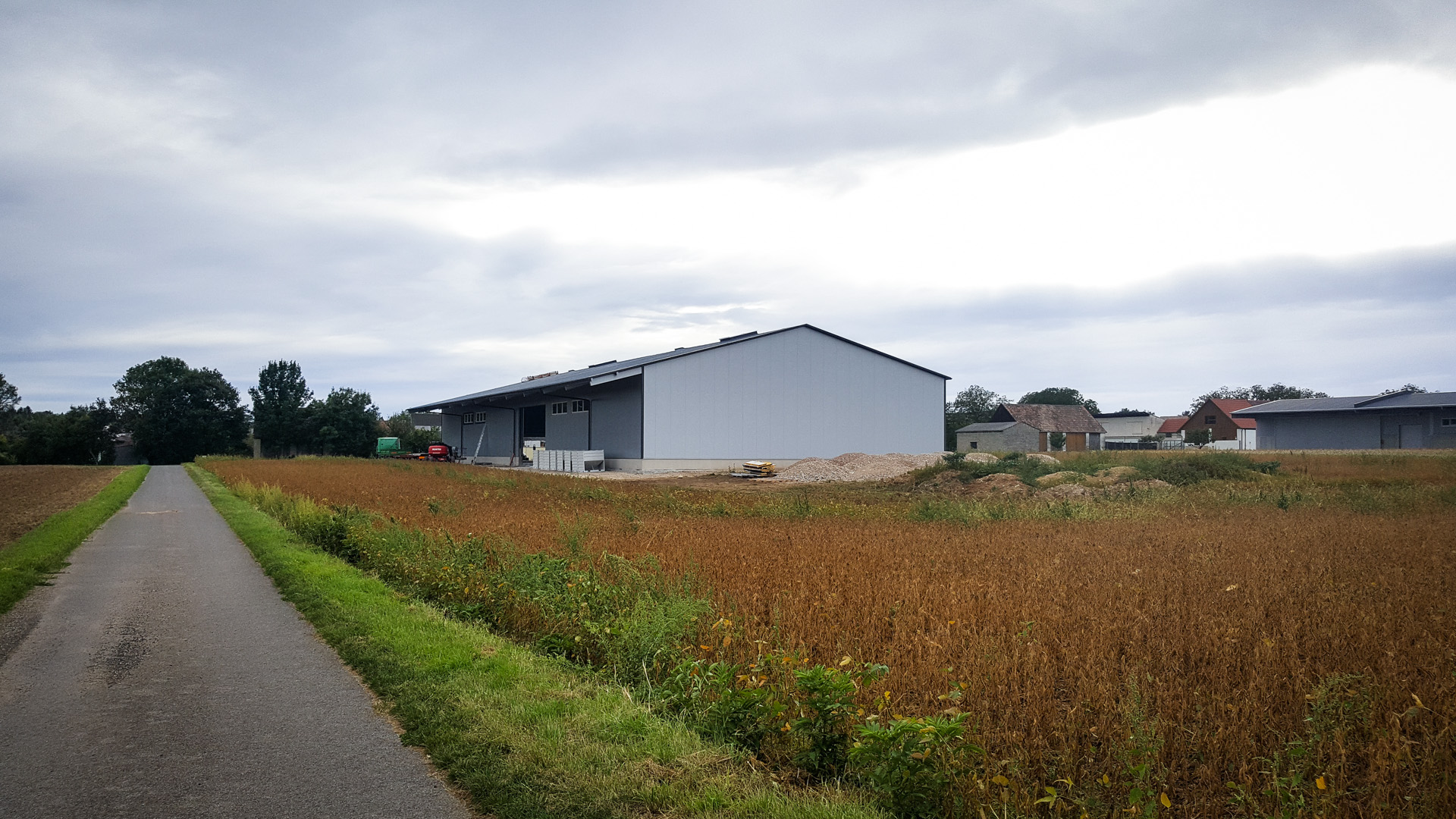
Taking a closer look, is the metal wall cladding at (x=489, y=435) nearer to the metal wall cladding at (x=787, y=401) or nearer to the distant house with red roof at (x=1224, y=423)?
the metal wall cladding at (x=787, y=401)

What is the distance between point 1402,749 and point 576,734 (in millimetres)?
4301

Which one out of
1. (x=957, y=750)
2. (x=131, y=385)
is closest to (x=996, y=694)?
(x=957, y=750)

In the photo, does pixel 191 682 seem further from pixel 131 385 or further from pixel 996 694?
pixel 131 385

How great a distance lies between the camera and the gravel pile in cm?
3750

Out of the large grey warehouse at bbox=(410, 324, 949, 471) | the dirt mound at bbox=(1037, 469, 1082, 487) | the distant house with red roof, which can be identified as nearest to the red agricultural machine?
the large grey warehouse at bbox=(410, 324, 949, 471)

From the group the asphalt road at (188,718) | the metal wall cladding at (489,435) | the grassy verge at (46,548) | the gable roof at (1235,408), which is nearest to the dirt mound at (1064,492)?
the asphalt road at (188,718)

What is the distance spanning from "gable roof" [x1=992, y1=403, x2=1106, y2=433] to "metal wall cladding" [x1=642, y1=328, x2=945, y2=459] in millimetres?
36090

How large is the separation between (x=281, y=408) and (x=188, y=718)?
336 feet

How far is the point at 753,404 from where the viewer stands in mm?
43406

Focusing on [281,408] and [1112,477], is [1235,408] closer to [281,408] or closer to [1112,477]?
[1112,477]

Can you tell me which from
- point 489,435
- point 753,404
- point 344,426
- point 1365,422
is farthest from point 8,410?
point 1365,422

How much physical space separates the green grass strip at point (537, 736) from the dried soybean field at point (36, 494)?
516 inches

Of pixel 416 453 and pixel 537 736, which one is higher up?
pixel 416 453

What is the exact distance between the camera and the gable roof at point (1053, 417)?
8162cm
